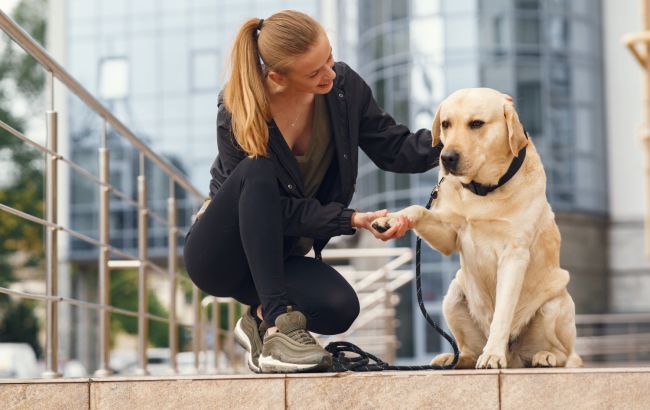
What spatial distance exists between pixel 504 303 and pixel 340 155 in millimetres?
729

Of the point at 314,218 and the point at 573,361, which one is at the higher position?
the point at 314,218

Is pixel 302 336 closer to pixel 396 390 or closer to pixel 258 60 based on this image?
pixel 396 390

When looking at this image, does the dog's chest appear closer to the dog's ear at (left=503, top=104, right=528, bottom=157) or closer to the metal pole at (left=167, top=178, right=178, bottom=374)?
the dog's ear at (left=503, top=104, right=528, bottom=157)

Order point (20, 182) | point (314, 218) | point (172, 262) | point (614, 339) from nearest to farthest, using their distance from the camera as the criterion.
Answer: point (314, 218) → point (172, 262) → point (614, 339) → point (20, 182)

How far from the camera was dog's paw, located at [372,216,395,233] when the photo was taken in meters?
3.45

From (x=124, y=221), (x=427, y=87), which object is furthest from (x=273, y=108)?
(x=124, y=221)

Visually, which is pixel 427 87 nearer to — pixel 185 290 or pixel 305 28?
pixel 185 290

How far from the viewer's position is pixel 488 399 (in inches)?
114

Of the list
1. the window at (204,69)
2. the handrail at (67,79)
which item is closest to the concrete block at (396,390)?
the handrail at (67,79)

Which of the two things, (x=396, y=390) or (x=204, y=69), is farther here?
(x=204, y=69)

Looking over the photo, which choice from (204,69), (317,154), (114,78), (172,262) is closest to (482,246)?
(317,154)

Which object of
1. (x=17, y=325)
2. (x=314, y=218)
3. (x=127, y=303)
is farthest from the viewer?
(x=127, y=303)

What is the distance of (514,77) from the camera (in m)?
23.4

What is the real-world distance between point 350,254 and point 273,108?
4.31 meters
